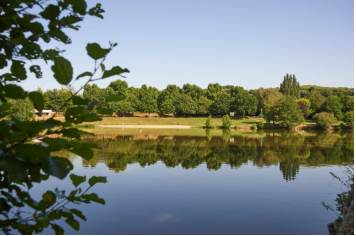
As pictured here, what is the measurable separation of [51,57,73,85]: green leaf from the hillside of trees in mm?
55041

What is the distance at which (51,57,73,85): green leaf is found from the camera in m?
1.13

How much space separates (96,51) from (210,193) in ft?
35.6

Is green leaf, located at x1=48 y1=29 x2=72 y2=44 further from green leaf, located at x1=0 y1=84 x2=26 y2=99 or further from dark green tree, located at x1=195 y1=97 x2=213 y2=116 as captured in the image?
dark green tree, located at x1=195 y1=97 x2=213 y2=116

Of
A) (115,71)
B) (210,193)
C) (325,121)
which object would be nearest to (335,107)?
(325,121)

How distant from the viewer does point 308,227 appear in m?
8.38

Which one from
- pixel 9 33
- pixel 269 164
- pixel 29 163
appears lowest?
pixel 269 164

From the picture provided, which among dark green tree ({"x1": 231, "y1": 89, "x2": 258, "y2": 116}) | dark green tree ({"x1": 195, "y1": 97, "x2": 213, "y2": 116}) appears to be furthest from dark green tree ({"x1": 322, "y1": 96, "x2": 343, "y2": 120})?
dark green tree ({"x1": 195, "y1": 97, "x2": 213, "y2": 116})

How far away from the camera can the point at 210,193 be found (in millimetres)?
11586

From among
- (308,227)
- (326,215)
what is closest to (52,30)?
(308,227)

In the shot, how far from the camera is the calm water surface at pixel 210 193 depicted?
845 centimetres

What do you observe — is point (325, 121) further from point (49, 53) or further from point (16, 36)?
point (16, 36)

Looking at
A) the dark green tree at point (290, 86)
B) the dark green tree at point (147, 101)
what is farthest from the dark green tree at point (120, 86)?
the dark green tree at point (290, 86)

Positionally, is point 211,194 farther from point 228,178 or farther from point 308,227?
point 308,227

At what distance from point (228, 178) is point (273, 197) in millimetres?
3060
